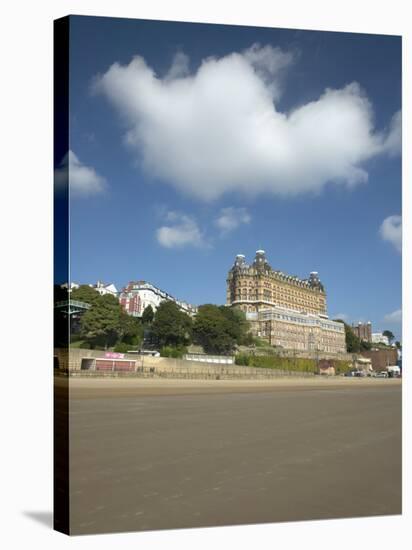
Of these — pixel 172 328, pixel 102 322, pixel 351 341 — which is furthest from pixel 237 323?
pixel 102 322

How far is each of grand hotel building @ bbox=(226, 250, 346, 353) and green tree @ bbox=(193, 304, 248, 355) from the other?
2.68 feet

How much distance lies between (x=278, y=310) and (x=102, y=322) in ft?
36.7

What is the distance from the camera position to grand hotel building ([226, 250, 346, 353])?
105 feet

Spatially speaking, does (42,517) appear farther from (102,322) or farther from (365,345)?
(365,345)

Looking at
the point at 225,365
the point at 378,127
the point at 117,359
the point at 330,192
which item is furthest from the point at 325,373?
the point at 378,127

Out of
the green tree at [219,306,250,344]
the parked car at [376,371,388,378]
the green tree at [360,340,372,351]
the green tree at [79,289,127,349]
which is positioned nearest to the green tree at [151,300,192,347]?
the green tree at [219,306,250,344]

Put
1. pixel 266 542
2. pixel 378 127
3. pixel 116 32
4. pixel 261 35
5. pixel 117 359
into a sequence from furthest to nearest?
pixel 117 359 < pixel 378 127 < pixel 261 35 < pixel 116 32 < pixel 266 542

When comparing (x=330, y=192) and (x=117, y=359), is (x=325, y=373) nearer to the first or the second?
(x=117, y=359)

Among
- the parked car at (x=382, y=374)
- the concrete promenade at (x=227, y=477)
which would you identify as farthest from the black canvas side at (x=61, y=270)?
the parked car at (x=382, y=374)

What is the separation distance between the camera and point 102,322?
32031 millimetres

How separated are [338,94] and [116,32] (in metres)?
2.49

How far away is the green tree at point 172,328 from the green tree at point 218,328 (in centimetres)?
75

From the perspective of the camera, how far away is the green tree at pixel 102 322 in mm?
30047

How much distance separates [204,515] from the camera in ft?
18.0
